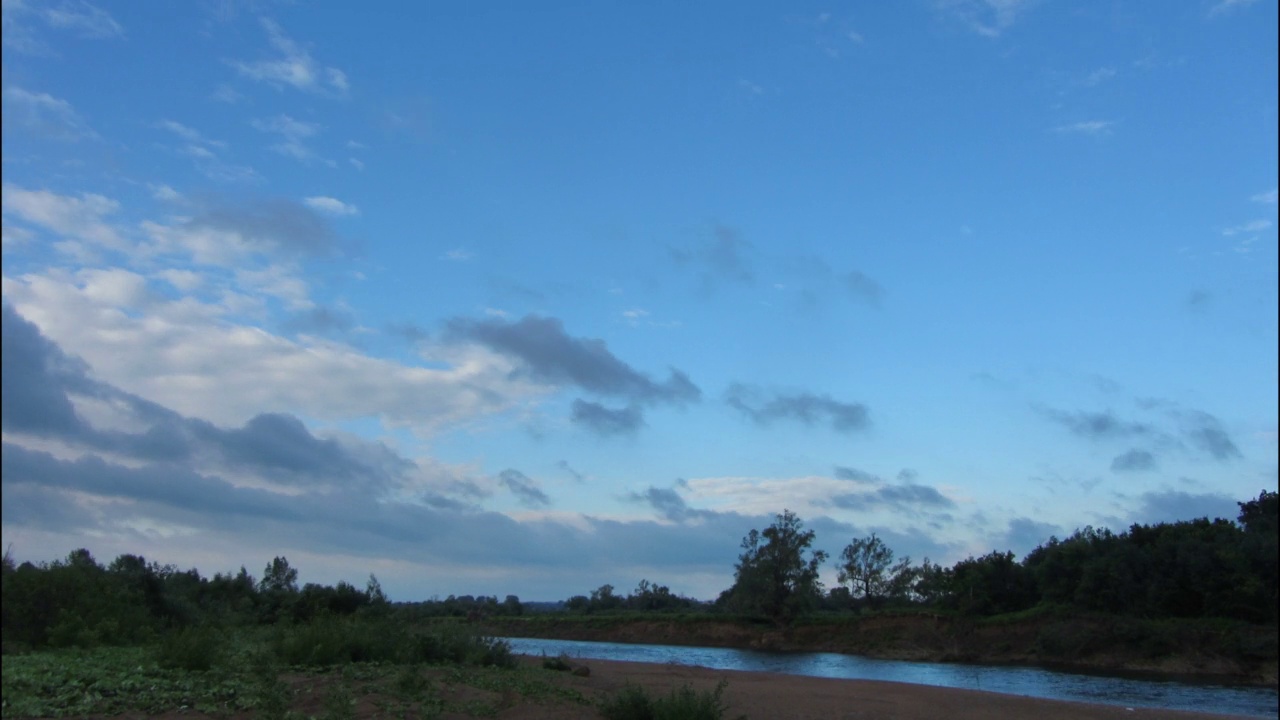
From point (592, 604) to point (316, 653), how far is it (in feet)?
367

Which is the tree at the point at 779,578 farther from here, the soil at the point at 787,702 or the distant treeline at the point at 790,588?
the soil at the point at 787,702

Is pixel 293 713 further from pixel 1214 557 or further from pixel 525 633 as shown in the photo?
pixel 525 633

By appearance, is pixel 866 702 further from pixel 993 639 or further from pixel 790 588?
pixel 790 588

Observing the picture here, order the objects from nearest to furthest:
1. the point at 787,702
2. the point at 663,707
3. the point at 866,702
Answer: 1. the point at 663,707
2. the point at 787,702
3. the point at 866,702

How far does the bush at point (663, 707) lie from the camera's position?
51.4 ft

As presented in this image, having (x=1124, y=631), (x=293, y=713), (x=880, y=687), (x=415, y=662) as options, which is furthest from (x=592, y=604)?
(x=293, y=713)

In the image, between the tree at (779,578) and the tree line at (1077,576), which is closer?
the tree line at (1077,576)

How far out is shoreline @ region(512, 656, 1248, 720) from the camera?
861 inches

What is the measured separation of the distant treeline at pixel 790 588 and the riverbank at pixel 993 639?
1.85 meters

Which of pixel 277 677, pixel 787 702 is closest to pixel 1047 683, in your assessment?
pixel 787 702

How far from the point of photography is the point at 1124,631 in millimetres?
47469

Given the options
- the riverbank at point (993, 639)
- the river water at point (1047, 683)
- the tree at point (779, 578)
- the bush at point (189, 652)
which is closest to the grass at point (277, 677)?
the bush at point (189, 652)

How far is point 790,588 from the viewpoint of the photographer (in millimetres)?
81250

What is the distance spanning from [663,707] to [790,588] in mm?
68470
